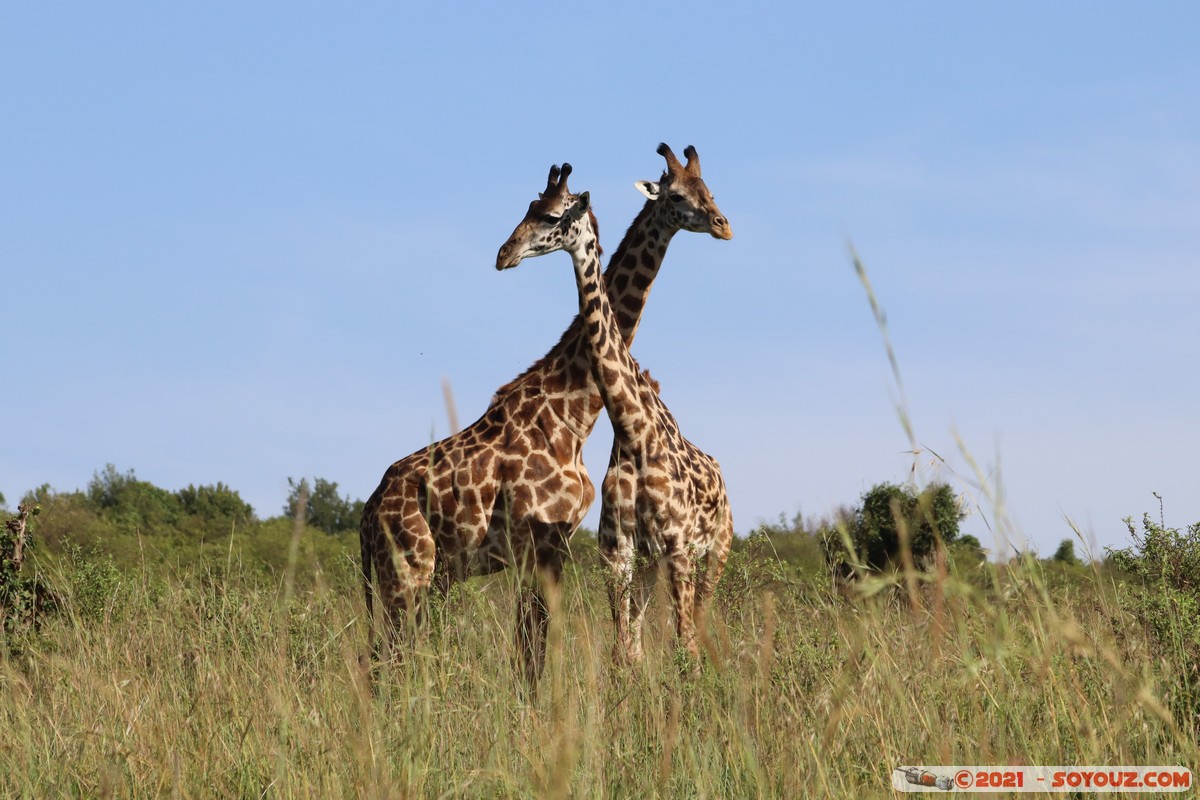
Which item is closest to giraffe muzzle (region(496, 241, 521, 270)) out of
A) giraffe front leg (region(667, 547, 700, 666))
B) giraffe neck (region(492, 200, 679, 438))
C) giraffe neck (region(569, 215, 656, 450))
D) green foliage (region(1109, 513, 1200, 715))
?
giraffe neck (region(569, 215, 656, 450))

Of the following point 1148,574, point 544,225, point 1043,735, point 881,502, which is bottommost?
point 1043,735

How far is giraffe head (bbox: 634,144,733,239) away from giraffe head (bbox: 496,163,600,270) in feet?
2.15

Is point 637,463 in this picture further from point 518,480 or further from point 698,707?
point 698,707

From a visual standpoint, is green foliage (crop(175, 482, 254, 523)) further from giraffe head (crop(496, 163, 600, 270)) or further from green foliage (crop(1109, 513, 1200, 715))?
green foliage (crop(1109, 513, 1200, 715))

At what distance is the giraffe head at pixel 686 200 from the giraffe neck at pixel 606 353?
24.2 inches

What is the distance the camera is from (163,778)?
4.30m

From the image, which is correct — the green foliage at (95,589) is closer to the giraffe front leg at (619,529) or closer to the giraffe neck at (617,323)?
the giraffe neck at (617,323)

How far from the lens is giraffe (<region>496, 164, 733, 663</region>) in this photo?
7477 millimetres

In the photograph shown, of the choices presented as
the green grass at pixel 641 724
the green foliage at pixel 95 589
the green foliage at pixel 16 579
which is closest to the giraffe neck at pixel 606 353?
the green grass at pixel 641 724

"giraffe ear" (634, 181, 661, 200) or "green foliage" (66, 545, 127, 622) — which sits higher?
"giraffe ear" (634, 181, 661, 200)

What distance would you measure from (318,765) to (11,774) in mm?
1422

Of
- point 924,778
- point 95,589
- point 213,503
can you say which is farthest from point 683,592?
point 213,503

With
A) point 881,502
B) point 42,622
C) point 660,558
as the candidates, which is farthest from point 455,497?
point 881,502

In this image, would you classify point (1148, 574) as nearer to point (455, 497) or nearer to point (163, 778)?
point (455, 497)
